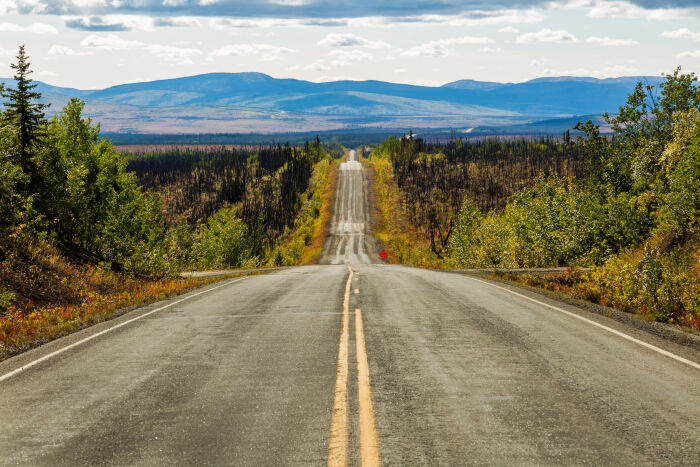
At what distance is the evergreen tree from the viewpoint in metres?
22.9

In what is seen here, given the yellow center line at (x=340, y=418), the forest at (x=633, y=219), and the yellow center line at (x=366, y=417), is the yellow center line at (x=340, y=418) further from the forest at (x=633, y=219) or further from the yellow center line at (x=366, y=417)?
the forest at (x=633, y=219)

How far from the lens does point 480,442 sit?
4.60m

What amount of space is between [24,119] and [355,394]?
24.9 meters

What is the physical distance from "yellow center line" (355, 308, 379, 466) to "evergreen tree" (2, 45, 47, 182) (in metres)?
21.2

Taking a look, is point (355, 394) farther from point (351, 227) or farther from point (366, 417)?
point (351, 227)

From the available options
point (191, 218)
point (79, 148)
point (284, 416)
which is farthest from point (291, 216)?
point (284, 416)

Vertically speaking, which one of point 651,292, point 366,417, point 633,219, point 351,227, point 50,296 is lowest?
point 351,227

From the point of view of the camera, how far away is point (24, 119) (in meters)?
24.3

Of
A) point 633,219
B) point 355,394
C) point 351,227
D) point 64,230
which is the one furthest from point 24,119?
point 351,227

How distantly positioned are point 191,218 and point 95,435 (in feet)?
622

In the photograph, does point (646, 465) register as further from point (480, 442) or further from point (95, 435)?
point (95, 435)

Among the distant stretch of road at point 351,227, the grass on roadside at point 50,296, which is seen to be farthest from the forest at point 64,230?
the distant stretch of road at point 351,227

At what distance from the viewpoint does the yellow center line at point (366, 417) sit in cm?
435

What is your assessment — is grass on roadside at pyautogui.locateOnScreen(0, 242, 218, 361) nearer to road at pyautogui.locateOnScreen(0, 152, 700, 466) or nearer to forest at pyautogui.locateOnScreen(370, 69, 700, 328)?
road at pyautogui.locateOnScreen(0, 152, 700, 466)
